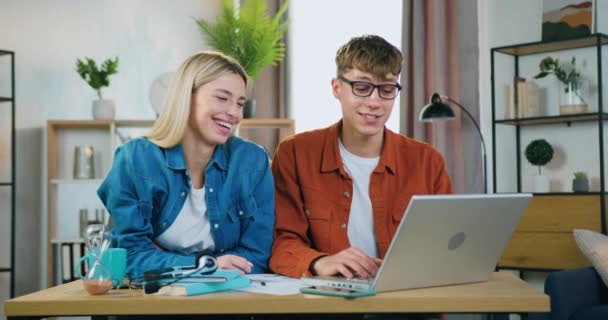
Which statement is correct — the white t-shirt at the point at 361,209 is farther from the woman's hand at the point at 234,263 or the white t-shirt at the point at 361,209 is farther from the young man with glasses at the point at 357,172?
the woman's hand at the point at 234,263

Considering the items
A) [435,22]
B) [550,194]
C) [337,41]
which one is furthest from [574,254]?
[337,41]

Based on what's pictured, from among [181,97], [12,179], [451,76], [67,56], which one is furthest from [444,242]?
[67,56]

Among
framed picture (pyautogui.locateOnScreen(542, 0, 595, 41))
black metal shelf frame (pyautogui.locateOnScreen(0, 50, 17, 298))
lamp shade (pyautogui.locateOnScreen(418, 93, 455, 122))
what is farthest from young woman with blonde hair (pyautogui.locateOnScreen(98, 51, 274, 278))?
black metal shelf frame (pyautogui.locateOnScreen(0, 50, 17, 298))

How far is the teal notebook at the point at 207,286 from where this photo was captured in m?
1.62

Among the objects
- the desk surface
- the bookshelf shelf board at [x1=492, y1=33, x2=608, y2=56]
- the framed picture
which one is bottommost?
the desk surface

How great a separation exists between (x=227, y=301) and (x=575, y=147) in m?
3.12

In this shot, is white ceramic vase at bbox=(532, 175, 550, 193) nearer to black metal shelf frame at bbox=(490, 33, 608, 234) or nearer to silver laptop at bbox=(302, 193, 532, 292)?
black metal shelf frame at bbox=(490, 33, 608, 234)

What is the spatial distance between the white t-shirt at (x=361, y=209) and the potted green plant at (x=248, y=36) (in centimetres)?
254

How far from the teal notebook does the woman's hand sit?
226 mm

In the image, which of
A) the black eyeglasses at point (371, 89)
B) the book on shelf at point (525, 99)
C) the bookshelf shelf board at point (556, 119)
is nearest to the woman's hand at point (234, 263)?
the black eyeglasses at point (371, 89)

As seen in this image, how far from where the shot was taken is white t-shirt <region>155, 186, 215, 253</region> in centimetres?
210

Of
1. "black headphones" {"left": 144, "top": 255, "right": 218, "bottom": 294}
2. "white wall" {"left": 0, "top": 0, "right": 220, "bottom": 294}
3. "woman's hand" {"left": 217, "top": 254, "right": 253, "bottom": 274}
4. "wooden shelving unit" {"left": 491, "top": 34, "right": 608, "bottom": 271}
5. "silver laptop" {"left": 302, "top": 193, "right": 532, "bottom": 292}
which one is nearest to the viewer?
"silver laptop" {"left": 302, "top": 193, "right": 532, "bottom": 292}

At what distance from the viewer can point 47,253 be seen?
199 inches

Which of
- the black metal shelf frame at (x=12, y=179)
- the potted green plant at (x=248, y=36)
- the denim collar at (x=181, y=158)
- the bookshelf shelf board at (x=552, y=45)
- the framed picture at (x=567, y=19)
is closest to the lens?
the denim collar at (x=181, y=158)
